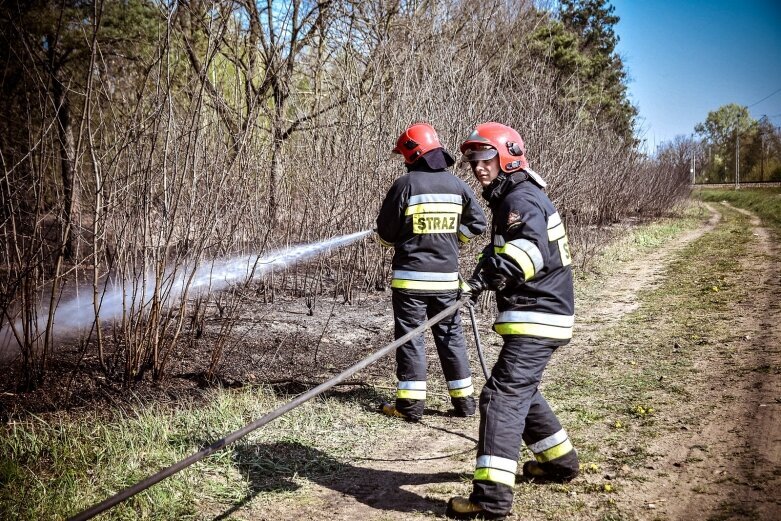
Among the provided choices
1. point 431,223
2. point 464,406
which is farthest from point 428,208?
point 464,406

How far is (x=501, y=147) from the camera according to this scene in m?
3.59

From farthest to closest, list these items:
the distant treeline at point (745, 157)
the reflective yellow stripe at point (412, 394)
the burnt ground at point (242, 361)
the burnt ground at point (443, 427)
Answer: the distant treeline at point (745, 157), the reflective yellow stripe at point (412, 394), the burnt ground at point (242, 361), the burnt ground at point (443, 427)

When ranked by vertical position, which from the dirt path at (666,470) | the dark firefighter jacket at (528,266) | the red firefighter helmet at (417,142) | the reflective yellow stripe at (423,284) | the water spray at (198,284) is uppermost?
the red firefighter helmet at (417,142)

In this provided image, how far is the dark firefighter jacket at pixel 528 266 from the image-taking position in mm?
3250

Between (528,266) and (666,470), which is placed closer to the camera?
(528,266)

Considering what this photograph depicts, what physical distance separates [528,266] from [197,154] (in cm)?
329

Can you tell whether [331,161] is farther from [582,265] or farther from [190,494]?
[582,265]

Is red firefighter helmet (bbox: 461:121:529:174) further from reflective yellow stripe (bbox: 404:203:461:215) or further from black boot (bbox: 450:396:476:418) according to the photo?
black boot (bbox: 450:396:476:418)

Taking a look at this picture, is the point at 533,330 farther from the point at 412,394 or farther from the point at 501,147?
the point at 412,394

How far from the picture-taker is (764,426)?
427cm

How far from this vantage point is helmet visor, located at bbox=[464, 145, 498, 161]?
360cm

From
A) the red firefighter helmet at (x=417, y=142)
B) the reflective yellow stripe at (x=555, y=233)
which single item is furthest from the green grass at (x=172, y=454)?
the red firefighter helmet at (x=417, y=142)

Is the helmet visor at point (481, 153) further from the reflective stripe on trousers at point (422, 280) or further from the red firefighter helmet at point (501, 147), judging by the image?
the reflective stripe on trousers at point (422, 280)

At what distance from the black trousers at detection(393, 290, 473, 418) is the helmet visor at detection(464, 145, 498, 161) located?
4.87 ft
